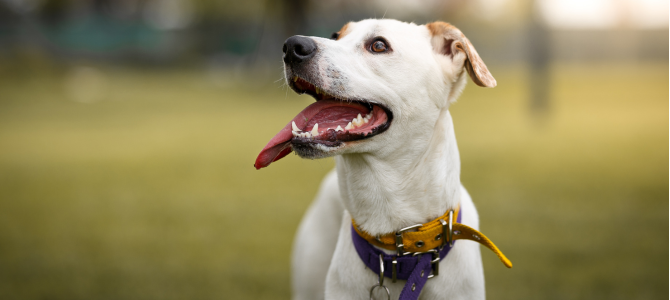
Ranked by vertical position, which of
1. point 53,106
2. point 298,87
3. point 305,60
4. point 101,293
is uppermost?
point 305,60

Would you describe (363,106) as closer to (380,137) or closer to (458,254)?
(380,137)

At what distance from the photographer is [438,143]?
2.32 metres

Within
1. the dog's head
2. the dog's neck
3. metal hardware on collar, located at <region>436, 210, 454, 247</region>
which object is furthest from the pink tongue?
metal hardware on collar, located at <region>436, 210, 454, 247</region>

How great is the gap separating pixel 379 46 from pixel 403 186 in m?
0.69

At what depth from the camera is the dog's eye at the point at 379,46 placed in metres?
2.34

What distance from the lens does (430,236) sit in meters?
2.23

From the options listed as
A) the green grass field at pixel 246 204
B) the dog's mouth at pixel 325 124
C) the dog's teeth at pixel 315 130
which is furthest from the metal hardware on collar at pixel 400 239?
the dog's teeth at pixel 315 130

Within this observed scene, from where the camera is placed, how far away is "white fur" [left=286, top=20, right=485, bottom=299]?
223 cm

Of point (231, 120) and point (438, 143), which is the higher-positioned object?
point (438, 143)

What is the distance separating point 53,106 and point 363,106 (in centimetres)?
1715

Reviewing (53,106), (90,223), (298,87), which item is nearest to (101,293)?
(90,223)

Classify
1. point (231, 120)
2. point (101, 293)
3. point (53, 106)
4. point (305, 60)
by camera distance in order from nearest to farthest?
point (305, 60) < point (101, 293) < point (231, 120) < point (53, 106)

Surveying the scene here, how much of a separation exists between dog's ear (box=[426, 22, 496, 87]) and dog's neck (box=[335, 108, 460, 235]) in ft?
1.00

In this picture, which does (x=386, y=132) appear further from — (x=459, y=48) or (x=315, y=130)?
(x=459, y=48)
